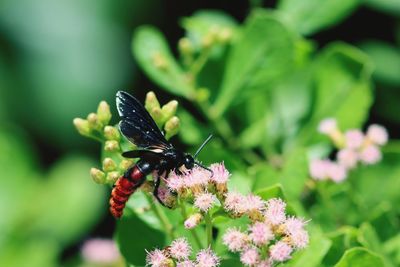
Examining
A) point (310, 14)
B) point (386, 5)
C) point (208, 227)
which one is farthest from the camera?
point (386, 5)

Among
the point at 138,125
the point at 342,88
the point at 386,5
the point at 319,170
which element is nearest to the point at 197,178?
the point at 138,125

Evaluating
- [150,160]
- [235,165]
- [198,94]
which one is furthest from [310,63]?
[150,160]

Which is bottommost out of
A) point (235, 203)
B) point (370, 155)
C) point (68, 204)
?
point (68, 204)

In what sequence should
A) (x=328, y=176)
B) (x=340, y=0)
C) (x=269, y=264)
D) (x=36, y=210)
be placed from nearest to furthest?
(x=269, y=264) < (x=328, y=176) < (x=340, y=0) < (x=36, y=210)

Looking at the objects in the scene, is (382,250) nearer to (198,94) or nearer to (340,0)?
(198,94)

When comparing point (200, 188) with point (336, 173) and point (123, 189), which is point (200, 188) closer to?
point (123, 189)

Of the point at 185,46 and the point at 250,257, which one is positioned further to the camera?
the point at 185,46

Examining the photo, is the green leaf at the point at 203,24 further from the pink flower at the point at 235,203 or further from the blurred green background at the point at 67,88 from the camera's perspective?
the pink flower at the point at 235,203
